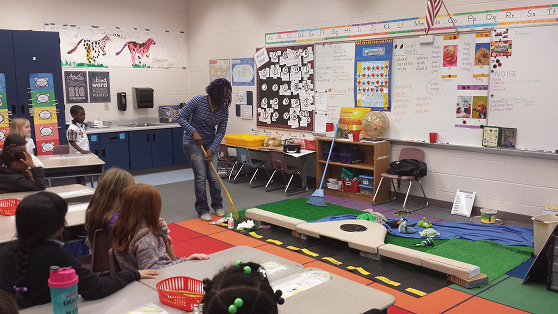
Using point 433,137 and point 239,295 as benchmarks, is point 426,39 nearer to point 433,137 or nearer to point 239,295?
point 433,137

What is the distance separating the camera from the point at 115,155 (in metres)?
8.41

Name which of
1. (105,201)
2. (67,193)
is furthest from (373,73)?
(105,201)

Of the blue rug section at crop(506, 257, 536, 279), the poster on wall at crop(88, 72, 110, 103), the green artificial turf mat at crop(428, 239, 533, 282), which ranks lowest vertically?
the blue rug section at crop(506, 257, 536, 279)

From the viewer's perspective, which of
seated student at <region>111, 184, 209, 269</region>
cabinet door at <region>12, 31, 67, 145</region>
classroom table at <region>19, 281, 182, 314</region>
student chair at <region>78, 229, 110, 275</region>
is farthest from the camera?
cabinet door at <region>12, 31, 67, 145</region>

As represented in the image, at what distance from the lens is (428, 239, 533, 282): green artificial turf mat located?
3.97 m

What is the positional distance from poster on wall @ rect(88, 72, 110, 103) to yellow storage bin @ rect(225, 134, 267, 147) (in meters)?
2.54

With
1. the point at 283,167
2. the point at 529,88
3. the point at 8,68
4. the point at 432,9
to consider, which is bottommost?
the point at 283,167

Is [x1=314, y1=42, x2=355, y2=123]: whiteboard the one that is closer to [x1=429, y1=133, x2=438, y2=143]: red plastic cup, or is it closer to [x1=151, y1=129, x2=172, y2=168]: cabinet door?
[x1=429, y1=133, x2=438, y2=143]: red plastic cup

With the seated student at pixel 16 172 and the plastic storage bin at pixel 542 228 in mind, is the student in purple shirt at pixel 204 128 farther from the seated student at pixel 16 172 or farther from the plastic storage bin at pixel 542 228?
the plastic storage bin at pixel 542 228

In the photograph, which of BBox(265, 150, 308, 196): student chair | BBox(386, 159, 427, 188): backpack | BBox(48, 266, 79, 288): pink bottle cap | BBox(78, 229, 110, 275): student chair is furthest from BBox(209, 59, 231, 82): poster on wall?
BBox(48, 266, 79, 288): pink bottle cap

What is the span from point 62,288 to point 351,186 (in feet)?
17.7

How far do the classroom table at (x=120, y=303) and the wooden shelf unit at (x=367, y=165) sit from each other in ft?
15.4

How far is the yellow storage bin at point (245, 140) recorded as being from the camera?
25.6ft

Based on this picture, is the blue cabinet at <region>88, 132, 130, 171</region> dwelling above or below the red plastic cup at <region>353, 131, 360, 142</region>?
below
